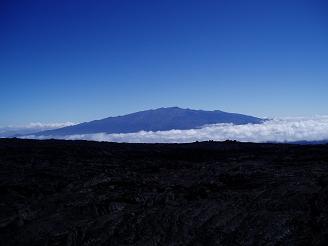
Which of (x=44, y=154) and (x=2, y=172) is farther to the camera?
(x=44, y=154)

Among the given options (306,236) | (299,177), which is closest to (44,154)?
(299,177)

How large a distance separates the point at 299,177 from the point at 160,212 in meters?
8.16

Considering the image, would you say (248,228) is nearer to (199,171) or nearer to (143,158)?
(199,171)

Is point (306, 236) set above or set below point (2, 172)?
below

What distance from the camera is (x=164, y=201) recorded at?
66.3ft

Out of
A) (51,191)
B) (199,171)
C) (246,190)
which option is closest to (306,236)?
(246,190)

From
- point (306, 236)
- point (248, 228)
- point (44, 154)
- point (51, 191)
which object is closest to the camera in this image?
point (306, 236)

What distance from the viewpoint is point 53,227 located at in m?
18.5

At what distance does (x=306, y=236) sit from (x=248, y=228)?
2303mm

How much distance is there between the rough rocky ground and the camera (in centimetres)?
1630

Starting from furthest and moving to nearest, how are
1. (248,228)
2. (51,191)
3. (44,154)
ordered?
(44,154) → (51,191) → (248,228)

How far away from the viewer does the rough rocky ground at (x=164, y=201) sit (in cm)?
1630

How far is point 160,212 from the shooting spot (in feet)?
61.4

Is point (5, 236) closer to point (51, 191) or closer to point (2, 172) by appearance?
point (51, 191)
